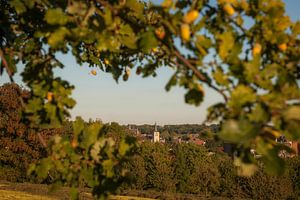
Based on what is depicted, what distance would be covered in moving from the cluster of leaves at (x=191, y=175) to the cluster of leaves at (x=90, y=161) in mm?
47400

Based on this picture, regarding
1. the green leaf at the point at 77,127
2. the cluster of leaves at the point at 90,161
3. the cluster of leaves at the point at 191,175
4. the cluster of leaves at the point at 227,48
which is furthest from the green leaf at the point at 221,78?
the cluster of leaves at the point at 191,175

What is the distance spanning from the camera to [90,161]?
11.2ft

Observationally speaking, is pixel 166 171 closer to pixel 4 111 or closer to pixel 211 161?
pixel 211 161

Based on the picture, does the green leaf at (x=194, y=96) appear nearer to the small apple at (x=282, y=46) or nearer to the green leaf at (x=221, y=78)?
the green leaf at (x=221, y=78)

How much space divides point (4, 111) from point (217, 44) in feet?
156

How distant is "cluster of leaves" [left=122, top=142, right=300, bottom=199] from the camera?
2019 inches

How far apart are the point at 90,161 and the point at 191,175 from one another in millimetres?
54150

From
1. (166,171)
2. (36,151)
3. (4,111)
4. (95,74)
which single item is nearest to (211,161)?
(166,171)

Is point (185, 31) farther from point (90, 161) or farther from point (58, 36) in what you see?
point (90, 161)

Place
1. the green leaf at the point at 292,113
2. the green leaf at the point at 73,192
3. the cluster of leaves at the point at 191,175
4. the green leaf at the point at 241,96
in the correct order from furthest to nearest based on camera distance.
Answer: the cluster of leaves at the point at 191,175 < the green leaf at the point at 73,192 < the green leaf at the point at 241,96 < the green leaf at the point at 292,113

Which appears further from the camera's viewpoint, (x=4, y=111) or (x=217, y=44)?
(x=4, y=111)

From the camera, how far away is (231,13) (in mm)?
2898

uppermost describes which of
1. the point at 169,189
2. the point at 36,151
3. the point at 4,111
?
the point at 4,111

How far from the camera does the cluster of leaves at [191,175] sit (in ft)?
168
